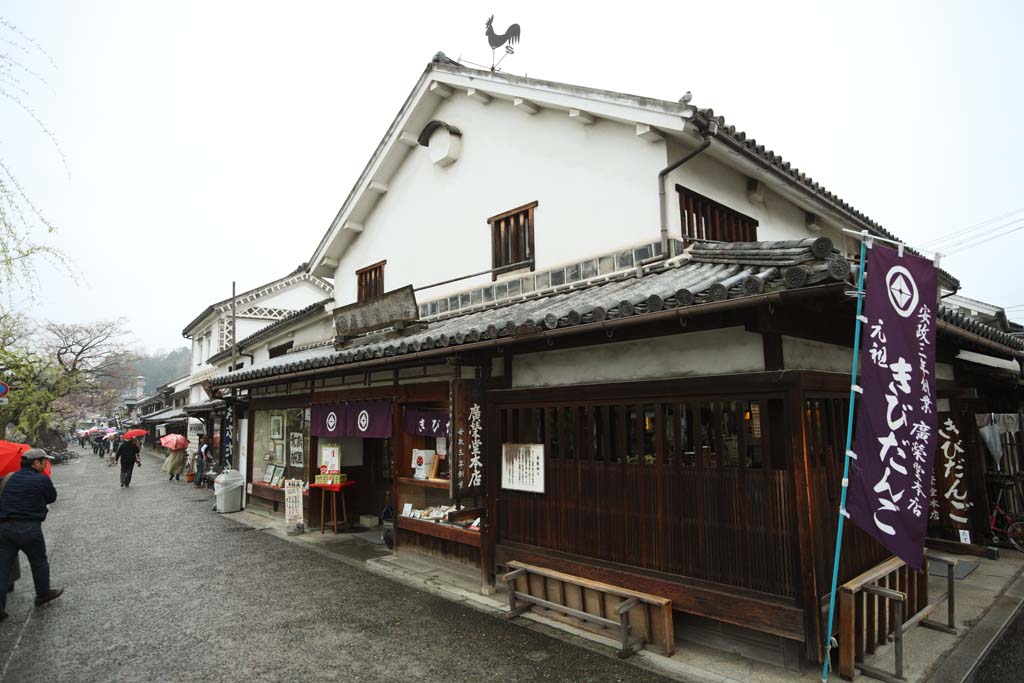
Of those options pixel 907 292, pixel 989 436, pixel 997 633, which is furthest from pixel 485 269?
pixel 989 436

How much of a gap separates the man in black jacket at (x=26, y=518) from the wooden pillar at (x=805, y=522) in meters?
9.85

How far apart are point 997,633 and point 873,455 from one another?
401 cm

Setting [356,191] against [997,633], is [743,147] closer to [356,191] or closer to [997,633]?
[997,633]

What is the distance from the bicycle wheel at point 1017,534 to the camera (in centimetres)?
991

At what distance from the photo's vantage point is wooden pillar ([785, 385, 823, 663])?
4.97 metres

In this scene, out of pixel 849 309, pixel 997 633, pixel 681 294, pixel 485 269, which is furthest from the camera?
pixel 485 269

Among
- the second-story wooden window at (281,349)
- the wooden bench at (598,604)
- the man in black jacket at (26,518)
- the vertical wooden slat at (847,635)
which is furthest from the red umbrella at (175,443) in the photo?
the vertical wooden slat at (847,635)

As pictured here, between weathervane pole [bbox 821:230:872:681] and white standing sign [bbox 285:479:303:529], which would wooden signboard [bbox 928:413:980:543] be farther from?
white standing sign [bbox 285:479:303:529]

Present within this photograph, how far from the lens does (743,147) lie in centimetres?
Answer: 837

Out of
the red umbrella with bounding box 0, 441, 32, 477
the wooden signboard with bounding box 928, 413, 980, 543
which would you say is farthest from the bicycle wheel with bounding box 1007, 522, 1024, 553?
the red umbrella with bounding box 0, 441, 32, 477

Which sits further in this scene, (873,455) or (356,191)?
(356,191)

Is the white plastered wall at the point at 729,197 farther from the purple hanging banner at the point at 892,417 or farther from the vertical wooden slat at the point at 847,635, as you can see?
the vertical wooden slat at the point at 847,635

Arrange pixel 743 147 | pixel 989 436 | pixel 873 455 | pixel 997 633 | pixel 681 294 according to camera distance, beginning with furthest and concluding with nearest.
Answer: pixel 989 436
pixel 743 147
pixel 997 633
pixel 681 294
pixel 873 455

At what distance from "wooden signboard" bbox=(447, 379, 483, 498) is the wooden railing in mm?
4599
